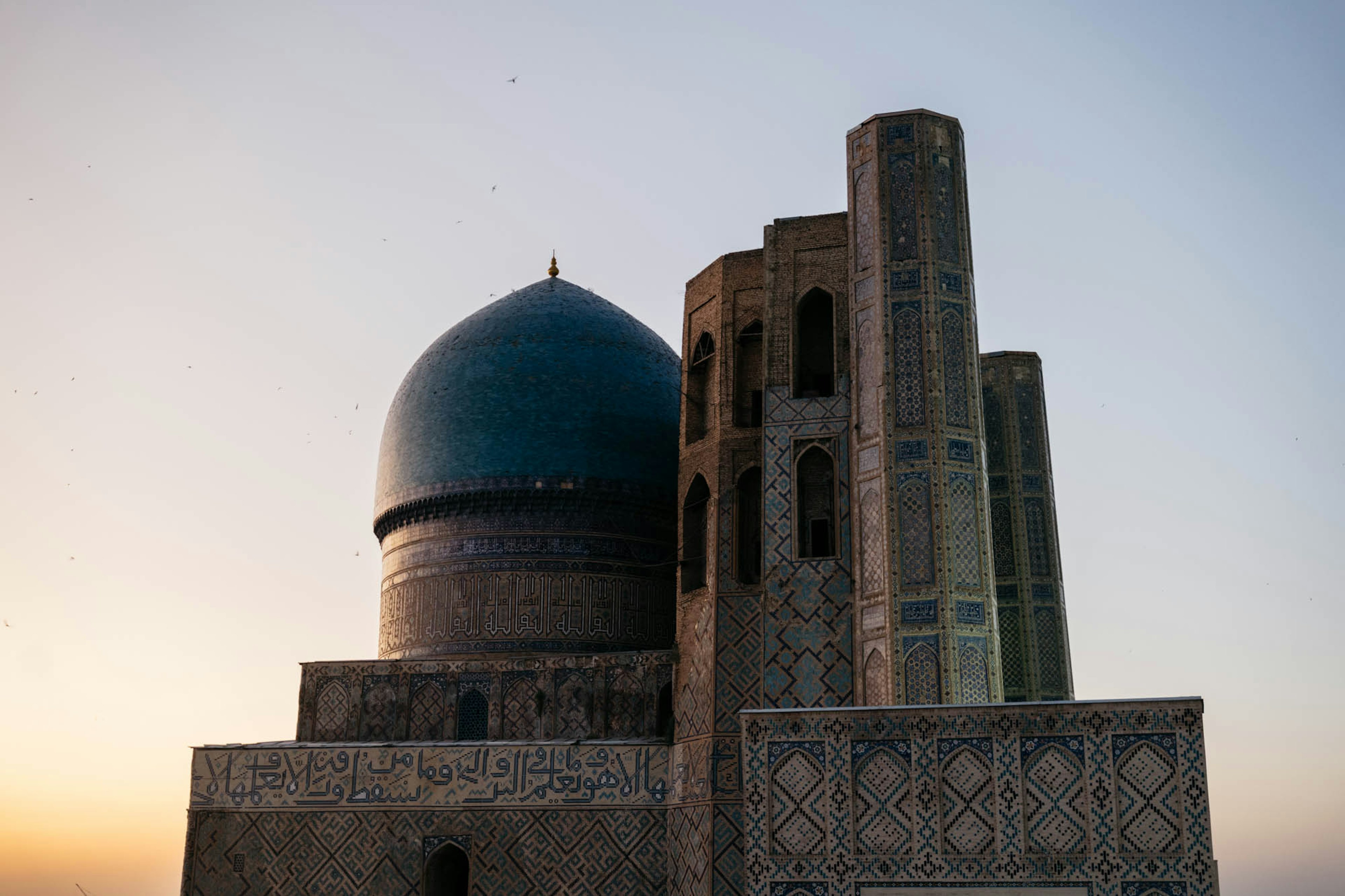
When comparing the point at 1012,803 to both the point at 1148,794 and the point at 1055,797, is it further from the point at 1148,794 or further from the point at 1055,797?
the point at 1148,794

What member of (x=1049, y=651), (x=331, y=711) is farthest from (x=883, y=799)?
(x=331, y=711)

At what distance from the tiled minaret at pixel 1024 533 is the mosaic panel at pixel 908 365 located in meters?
3.45

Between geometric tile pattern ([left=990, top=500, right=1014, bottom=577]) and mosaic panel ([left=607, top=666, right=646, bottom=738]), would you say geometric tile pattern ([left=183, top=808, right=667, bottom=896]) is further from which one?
geometric tile pattern ([left=990, top=500, right=1014, bottom=577])

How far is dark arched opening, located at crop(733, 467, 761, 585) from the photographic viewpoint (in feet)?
46.8

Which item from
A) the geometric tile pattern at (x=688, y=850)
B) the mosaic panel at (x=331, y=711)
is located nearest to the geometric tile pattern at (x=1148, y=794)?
the geometric tile pattern at (x=688, y=850)

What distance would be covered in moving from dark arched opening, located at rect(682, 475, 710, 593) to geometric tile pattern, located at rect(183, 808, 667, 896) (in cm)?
247

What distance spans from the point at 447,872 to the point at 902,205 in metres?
8.03

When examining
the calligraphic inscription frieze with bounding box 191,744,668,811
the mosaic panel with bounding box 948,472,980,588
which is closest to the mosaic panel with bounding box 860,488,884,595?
the mosaic panel with bounding box 948,472,980,588

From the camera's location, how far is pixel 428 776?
1442 centimetres

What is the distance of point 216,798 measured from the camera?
14.9 meters

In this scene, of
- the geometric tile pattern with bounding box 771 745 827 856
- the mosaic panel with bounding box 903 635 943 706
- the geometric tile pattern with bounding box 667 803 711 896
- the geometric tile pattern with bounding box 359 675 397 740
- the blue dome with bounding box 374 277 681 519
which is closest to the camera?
the geometric tile pattern with bounding box 771 745 827 856

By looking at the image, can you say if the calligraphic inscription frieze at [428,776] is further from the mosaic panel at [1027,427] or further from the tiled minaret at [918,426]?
the mosaic panel at [1027,427]

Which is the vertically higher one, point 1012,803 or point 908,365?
point 908,365

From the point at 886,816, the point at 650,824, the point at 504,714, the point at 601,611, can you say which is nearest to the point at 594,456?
the point at 601,611
